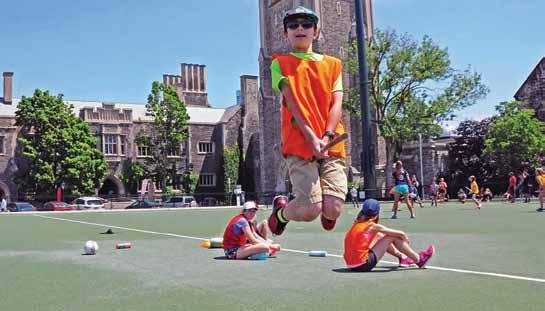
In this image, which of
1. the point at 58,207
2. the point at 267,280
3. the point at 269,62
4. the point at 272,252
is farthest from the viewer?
the point at 269,62

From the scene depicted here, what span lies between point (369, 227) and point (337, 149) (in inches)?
110

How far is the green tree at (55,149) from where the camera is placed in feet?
175

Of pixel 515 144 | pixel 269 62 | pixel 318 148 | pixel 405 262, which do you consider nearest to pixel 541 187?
pixel 405 262

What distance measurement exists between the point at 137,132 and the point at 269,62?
1554 cm

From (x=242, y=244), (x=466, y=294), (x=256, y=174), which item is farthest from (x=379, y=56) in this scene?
(x=466, y=294)

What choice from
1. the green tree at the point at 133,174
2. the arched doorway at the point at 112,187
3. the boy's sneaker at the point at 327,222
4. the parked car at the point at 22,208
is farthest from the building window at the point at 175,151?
the boy's sneaker at the point at 327,222

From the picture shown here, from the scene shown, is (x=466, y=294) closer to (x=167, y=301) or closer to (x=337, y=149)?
(x=337, y=149)

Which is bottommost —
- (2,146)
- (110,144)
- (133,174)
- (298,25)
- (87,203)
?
(87,203)

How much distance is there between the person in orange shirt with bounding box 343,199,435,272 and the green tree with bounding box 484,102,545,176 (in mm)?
47079

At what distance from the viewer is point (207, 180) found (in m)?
66.2

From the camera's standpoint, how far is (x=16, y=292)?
6.04 m

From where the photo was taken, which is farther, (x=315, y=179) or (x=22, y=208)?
(x=22, y=208)

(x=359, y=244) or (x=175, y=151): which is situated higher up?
(x=175, y=151)

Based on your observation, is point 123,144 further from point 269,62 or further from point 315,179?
point 315,179
